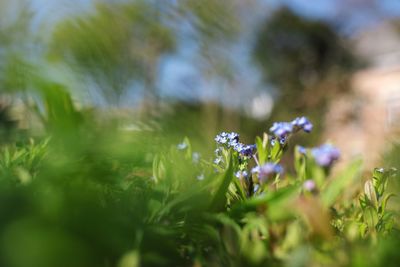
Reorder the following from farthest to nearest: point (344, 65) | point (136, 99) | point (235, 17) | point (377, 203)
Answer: point (344, 65)
point (377, 203)
point (235, 17)
point (136, 99)

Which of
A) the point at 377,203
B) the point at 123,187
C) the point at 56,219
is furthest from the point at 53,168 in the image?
the point at 377,203

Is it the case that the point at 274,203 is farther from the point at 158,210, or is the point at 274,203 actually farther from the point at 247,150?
the point at 247,150

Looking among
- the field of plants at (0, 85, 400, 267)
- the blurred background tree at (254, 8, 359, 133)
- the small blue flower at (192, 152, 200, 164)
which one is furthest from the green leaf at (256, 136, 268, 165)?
the blurred background tree at (254, 8, 359, 133)

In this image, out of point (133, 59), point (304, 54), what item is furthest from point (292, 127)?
point (304, 54)

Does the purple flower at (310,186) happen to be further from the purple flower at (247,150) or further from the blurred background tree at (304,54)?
the blurred background tree at (304,54)

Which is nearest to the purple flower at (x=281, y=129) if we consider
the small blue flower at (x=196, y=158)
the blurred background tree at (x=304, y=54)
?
the small blue flower at (x=196, y=158)

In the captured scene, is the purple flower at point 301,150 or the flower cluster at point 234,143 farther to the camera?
the flower cluster at point 234,143

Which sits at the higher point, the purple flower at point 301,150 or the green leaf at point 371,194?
the green leaf at point 371,194

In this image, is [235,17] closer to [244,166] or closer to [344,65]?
[244,166]
